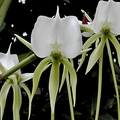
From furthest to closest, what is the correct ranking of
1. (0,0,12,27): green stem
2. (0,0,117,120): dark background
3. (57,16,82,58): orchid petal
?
(0,0,117,120): dark background < (0,0,12,27): green stem < (57,16,82,58): orchid petal

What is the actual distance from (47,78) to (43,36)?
0.65m

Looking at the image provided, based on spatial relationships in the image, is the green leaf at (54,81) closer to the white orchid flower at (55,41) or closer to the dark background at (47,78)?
the white orchid flower at (55,41)

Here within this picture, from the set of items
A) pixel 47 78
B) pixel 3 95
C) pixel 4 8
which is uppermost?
pixel 4 8

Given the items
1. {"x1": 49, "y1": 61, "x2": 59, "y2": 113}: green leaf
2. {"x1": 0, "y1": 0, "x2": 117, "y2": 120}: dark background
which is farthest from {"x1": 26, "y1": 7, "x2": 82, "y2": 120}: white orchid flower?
{"x1": 0, "y1": 0, "x2": 117, "y2": 120}: dark background

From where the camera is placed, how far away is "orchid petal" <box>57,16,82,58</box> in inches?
14.3

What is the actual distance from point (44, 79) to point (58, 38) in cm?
64

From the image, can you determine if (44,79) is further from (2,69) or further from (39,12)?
(2,69)

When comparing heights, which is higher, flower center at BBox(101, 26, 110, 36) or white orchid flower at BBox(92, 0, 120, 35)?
white orchid flower at BBox(92, 0, 120, 35)

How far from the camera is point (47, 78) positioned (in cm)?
103

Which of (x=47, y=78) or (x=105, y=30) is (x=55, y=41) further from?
(x=47, y=78)

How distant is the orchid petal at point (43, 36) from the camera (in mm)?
366

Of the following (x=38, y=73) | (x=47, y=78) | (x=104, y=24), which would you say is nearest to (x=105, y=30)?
(x=104, y=24)

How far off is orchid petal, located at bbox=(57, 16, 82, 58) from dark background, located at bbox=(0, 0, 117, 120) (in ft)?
1.88

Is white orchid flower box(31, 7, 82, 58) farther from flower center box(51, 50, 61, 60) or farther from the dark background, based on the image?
the dark background
